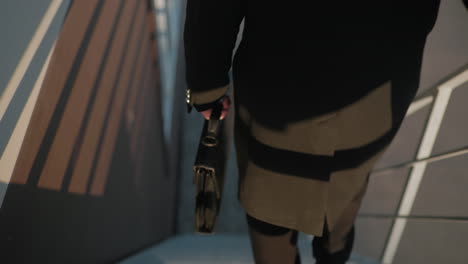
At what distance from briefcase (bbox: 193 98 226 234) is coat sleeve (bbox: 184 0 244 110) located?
8 cm

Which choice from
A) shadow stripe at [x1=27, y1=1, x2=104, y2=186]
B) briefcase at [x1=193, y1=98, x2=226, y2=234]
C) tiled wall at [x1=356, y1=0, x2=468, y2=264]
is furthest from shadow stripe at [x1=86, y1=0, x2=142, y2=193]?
tiled wall at [x1=356, y1=0, x2=468, y2=264]

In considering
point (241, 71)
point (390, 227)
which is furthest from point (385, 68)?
point (390, 227)

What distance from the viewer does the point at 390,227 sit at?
4.86ft

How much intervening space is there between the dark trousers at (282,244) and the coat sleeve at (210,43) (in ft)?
1.35

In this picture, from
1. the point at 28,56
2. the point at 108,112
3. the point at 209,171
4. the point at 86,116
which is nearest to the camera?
the point at 28,56

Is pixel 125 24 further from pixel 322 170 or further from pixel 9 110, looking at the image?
pixel 322 170

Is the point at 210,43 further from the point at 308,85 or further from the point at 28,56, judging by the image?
the point at 28,56

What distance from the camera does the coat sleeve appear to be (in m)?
0.66

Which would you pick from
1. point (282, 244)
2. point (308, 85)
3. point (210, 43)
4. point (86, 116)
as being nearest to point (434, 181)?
point (282, 244)

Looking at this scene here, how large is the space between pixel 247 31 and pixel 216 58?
0.32 ft

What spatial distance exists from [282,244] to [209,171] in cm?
33

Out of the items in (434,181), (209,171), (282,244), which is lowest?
(282,244)

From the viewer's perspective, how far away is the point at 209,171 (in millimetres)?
861

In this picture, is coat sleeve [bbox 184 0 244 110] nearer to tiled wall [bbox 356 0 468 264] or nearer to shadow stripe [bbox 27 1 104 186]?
shadow stripe [bbox 27 1 104 186]
